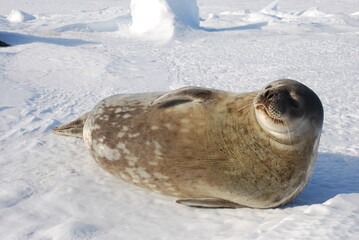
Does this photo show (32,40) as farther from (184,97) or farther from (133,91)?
(184,97)

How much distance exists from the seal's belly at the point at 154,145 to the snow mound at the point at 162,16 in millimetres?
5584

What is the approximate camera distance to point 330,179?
229 cm

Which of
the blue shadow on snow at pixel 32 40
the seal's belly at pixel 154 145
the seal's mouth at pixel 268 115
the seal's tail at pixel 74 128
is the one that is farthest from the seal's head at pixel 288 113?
→ the blue shadow on snow at pixel 32 40

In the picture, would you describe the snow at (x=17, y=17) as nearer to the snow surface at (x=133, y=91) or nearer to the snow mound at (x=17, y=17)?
the snow mound at (x=17, y=17)

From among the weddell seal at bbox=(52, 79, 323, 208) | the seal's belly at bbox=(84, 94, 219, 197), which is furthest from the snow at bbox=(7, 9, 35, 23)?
the weddell seal at bbox=(52, 79, 323, 208)

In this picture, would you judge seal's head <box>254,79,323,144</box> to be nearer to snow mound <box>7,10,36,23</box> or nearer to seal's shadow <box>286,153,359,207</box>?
seal's shadow <box>286,153,359,207</box>

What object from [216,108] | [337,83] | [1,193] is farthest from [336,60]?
[1,193]

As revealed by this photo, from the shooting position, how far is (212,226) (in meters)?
1.79

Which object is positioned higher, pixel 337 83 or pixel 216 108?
pixel 216 108

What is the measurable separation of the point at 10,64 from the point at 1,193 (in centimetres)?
349

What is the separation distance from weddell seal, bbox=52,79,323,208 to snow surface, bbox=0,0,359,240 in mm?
90

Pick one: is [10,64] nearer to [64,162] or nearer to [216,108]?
[64,162]

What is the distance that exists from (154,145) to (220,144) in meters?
0.34

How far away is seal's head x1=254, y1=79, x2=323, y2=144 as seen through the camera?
1.80 m
